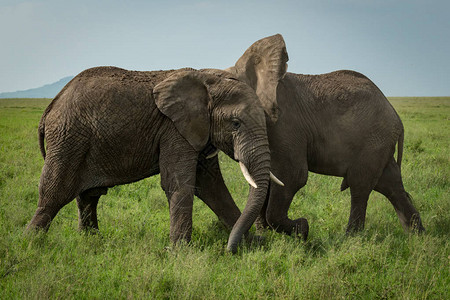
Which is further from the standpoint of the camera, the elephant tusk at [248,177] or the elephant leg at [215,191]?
the elephant leg at [215,191]

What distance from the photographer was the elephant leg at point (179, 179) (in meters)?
5.28

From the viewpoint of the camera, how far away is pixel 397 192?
263 inches

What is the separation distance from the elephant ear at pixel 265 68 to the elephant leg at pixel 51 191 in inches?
96.8

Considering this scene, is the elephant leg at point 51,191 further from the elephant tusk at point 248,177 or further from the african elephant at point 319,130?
the african elephant at point 319,130

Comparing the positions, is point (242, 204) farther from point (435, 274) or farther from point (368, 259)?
point (435, 274)

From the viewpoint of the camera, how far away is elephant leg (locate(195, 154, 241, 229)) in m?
5.90

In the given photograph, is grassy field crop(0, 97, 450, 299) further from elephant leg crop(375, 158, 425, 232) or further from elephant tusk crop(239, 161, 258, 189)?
elephant tusk crop(239, 161, 258, 189)

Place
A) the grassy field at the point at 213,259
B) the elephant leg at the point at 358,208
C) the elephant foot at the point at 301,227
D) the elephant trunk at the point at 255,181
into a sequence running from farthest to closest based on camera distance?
the elephant leg at the point at 358,208 → the elephant foot at the point at 301,227 → the elephant trunk at the point at 255,181 → the grassy field at the point at 213,259

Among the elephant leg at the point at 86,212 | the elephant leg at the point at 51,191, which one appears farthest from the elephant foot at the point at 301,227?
the elephant leg at the point at 51,191

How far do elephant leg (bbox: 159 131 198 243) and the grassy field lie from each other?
0.83 ft

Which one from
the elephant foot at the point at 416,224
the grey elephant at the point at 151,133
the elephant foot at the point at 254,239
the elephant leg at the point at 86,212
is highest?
the grey elephant at the point at 151,133

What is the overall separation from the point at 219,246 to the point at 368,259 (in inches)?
66.5

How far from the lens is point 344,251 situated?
17.4ft

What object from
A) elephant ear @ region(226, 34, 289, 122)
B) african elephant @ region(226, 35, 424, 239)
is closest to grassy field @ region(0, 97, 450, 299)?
african elephant @ region(226, 35, 424, 239)
